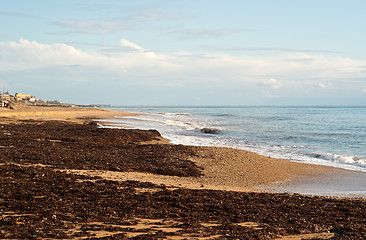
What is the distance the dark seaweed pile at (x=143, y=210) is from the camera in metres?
6.42

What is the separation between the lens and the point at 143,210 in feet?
24.8

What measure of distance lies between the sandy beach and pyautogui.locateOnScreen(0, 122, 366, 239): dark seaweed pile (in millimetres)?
19

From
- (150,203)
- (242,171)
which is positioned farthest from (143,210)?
(242,171)

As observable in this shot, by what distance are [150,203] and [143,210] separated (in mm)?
546

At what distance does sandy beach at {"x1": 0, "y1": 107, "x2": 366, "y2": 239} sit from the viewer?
6.51m

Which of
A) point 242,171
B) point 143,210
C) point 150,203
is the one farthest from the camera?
point 242,171

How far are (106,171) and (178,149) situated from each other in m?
6.20

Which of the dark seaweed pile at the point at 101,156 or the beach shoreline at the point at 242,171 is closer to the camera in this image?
the beach shoreline at the point at 242,171

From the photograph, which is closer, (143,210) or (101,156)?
(143,210)

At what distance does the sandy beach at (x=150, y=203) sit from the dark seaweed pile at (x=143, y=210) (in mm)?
19

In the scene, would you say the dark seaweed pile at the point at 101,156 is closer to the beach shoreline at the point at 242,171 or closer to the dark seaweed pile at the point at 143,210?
the beach shoreline at the point at 242,171

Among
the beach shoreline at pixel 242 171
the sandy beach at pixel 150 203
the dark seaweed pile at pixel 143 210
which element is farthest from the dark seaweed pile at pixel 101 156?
the dark seaweed pile at pixel 143 210

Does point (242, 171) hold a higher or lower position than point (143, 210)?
lower

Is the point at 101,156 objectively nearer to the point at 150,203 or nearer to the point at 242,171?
the point at 242,171
